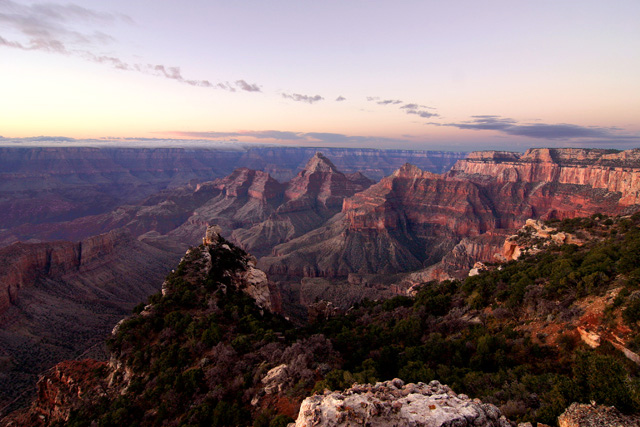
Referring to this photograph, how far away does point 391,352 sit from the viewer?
22188 mm

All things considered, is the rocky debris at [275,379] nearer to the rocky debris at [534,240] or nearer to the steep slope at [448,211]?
the rocky debris at [534,240]

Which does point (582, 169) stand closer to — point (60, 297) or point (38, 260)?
point (60, 297)

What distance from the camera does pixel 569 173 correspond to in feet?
414

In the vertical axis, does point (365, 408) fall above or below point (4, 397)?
above

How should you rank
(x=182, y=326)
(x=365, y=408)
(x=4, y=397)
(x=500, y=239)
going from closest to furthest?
(x=365, y=408) → (x=182, y=326) → (x=4, y=397) → (x=500, y=239)

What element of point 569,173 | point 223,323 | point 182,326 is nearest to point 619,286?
point 223,323

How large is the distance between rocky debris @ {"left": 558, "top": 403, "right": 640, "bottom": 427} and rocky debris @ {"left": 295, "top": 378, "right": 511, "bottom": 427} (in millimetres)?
1986

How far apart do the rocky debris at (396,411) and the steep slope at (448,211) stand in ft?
272

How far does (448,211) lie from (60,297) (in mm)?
121290

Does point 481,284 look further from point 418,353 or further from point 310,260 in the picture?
point 310,260

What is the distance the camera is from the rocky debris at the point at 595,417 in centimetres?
1027

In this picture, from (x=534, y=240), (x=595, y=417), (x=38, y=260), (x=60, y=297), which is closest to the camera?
(x=595, y=417)

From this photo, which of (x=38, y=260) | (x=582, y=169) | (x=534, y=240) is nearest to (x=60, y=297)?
(x=38, y=260)

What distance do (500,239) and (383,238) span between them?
4015cm
